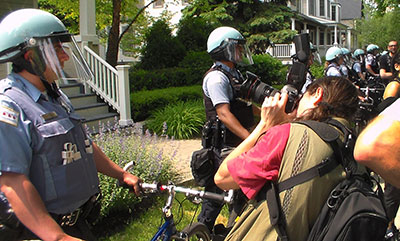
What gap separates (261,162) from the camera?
1.83 meters

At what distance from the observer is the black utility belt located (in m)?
1.91

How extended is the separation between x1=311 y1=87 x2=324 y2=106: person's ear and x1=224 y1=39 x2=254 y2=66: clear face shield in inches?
66.3

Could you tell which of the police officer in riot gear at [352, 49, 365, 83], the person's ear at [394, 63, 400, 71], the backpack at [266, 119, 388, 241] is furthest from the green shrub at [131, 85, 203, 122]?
the backpack at [266, 119, 388, 241]

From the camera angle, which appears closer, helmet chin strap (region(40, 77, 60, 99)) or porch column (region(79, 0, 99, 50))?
helmet chin strap (region(40, 77, 60, 99))

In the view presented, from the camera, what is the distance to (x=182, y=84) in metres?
12.5

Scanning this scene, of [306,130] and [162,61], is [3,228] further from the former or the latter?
[162,61]

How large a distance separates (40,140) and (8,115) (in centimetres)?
17

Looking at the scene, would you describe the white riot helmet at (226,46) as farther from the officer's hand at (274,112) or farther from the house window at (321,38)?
the house window at (321,38)

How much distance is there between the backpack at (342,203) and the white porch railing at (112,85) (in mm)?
7535

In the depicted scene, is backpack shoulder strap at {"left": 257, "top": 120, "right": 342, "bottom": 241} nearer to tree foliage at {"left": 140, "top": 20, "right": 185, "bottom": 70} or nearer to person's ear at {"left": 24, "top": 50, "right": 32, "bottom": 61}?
person's ear at {"left": 24, "top": 50, "right": 32, "bottom": 61}

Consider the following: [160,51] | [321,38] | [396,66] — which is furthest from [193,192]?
[321,38]

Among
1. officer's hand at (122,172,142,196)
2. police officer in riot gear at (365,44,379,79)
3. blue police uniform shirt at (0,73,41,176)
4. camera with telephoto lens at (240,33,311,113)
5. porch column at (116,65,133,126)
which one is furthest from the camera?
police officer in riot gear at (365,44,379,79)

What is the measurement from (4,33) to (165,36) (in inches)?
458

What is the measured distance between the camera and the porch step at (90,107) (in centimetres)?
893
